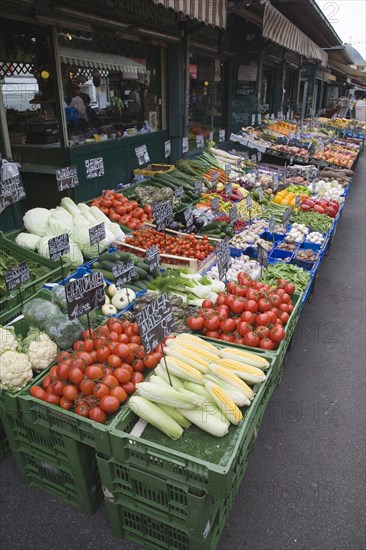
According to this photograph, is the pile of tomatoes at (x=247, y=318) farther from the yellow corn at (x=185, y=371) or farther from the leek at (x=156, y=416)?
the leek at (x=156, y=416)

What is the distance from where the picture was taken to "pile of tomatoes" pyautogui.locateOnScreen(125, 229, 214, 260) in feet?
15.3

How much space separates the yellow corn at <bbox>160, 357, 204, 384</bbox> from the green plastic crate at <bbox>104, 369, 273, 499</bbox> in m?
0.29

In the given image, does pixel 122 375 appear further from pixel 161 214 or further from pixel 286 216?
pixel 286 216

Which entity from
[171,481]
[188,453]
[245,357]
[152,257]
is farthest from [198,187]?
[171,481]

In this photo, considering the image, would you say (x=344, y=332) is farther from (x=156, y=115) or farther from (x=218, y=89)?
(x=218, y=89)

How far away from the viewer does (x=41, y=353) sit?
2783mm

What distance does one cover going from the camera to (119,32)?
6.22 meters

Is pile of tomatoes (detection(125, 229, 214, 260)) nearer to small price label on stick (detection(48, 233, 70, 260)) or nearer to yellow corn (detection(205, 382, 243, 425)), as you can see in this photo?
small price label on stick (detection(48, 233, 70, 260))

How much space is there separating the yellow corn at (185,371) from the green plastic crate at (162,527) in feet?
1.76

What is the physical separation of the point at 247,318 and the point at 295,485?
1293 mm

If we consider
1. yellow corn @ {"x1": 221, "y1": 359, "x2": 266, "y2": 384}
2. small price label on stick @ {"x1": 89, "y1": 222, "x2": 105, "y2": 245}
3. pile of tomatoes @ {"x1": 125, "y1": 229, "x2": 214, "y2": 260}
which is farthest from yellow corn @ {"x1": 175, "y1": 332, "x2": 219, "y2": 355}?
pile of tomatoes @ {"x1": 125, "y1": 229, "x2": 214, "y2": 260}

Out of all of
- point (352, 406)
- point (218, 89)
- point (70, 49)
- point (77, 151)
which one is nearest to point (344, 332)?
point (352, 406)

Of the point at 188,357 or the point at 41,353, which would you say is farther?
the point at 41,353

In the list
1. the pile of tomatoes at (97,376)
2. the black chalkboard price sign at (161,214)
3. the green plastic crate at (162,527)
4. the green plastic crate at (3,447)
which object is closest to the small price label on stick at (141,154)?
the black chalkboard price sign at (161,214)
